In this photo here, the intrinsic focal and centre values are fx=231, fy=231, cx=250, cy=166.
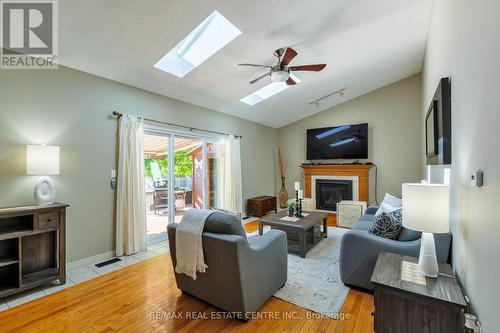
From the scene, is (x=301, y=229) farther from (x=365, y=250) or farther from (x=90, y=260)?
(x=90, y=260)

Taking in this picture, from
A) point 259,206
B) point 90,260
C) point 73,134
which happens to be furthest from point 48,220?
point 259,206

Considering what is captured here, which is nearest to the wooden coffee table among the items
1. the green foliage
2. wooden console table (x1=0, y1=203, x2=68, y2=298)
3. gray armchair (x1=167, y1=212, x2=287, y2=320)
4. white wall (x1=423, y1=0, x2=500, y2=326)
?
gray armchair (x1=167, y1=212, x2=287, y2=320)

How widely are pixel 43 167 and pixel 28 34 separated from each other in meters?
1.49

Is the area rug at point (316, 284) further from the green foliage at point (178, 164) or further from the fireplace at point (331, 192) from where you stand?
the fireplace at point (331, 192)

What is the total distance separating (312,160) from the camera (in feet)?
22.6

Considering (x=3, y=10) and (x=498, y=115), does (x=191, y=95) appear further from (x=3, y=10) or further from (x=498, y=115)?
(x=498, y=115)

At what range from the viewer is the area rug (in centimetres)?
228

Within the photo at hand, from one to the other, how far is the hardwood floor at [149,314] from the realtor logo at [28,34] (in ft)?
8.77

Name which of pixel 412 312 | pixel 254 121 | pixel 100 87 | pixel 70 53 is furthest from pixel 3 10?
pixel 254 121

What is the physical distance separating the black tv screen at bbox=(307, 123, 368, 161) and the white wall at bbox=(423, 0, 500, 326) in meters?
4.14

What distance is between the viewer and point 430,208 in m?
1.55

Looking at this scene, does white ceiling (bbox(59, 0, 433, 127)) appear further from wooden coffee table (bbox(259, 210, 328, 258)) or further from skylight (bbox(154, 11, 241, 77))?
wooden coffee table (bbox(259, 210, 328, 258))

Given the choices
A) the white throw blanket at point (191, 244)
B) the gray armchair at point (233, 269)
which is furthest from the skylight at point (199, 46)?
the gray armchair at point (233, 269)

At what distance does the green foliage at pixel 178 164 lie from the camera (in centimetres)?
414
